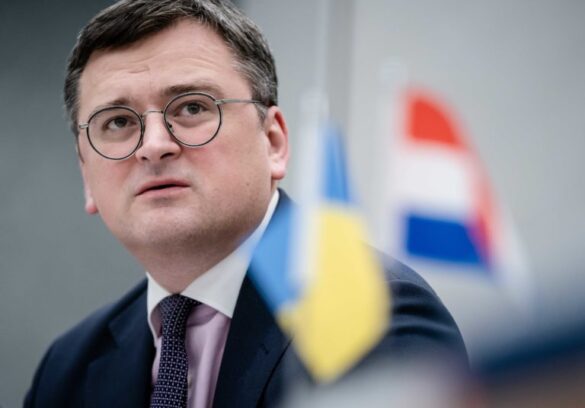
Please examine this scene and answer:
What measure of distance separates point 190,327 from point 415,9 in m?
0.57

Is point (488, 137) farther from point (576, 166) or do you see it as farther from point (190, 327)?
point (190, 327)

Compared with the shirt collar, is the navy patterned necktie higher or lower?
lower

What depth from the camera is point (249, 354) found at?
3.32 ft

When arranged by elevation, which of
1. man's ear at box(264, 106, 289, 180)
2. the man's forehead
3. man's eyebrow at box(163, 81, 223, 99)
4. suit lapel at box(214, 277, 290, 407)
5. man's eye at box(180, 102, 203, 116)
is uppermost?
the man's forehead

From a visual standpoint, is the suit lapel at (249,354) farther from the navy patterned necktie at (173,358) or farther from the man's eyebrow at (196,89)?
the man's eyebrow at (196,89)

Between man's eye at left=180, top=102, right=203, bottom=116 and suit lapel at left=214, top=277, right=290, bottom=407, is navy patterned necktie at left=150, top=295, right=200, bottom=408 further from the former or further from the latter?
man's eye at left=180, top=102, right=203, bottom=116

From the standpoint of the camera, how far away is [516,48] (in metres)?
0.79

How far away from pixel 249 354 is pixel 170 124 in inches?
13.4

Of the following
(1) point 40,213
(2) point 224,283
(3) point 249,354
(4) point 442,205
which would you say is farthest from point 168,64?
(1) point 40,213

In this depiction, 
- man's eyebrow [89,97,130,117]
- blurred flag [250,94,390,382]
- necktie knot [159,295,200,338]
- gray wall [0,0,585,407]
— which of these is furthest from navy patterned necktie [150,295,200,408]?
gray wall [0,0,585,407]

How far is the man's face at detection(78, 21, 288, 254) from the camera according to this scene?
1.04 metres

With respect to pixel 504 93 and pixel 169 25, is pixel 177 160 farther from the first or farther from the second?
pixel 504 93

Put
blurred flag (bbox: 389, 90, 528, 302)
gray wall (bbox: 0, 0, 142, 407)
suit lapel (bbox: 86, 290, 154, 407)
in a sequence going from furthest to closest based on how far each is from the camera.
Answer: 1. gray wall (bbox: 0, 0, 142, 407)
2. suit lapel (bbox: 86, 290, 154, 407)
3. blurred flag (bbox: 389, 90, 528, 302)

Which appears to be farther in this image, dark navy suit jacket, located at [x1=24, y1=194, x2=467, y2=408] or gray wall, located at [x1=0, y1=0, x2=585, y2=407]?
dark navy suit jacket, located at [x1=24, y1=194, x2=467, y2=408]
